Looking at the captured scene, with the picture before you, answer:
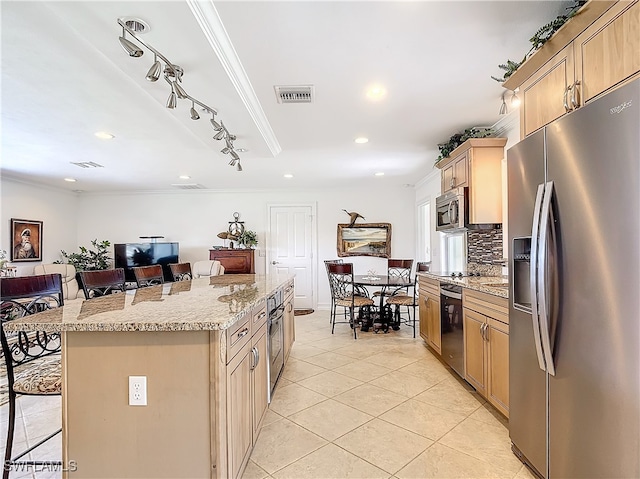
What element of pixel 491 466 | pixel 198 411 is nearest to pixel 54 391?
pixel 198 411

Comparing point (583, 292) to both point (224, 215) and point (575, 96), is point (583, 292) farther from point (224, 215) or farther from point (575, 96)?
point (224, 215)

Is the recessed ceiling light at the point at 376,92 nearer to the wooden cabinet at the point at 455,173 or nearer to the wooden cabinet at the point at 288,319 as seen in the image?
the wooden cabinet at the point at 455,173

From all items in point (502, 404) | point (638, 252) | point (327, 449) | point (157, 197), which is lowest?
point (327, 449)

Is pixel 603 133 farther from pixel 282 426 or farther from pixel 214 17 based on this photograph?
pixel 282 426

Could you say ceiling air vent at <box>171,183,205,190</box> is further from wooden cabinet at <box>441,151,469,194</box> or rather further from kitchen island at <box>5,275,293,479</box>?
kitchen island at <box>5,275,293,479</box>

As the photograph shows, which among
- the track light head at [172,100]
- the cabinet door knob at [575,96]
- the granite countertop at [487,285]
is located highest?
the track light head at [172,100]

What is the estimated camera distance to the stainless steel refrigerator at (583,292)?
3.81ft

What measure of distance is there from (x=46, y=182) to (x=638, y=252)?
7559 millimetres

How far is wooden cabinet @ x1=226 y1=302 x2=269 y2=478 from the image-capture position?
4.96 ft

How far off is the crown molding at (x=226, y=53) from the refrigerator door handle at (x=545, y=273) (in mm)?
1802

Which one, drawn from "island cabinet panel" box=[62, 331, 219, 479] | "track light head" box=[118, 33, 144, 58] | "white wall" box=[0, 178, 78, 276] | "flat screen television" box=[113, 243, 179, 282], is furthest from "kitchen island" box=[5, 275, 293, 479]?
"white wall" box=[0, 178, 78, 276]

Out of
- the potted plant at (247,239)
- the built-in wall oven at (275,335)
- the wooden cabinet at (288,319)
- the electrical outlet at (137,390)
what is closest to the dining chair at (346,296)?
the wooden cabinet at (288,319)

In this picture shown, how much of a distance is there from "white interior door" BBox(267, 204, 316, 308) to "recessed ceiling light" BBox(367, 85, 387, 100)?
417 centimetres

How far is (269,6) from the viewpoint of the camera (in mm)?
1625
